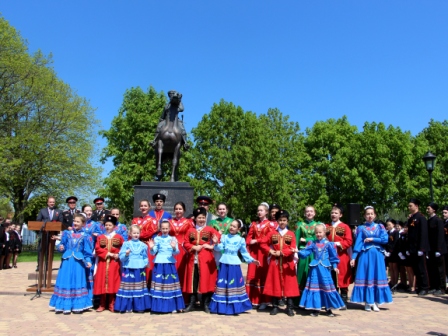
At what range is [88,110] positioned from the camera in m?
31.7

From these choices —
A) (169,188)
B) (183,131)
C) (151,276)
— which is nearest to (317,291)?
(151,276)

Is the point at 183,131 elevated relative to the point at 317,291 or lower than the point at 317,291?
elevated

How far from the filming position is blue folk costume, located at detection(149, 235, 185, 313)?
24.2 ft

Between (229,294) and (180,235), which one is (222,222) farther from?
(229,294)

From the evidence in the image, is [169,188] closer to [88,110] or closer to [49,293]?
[49,293]

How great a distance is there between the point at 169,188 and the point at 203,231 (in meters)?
4.28

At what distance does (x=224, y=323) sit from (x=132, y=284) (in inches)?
72.6

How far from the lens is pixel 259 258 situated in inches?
324

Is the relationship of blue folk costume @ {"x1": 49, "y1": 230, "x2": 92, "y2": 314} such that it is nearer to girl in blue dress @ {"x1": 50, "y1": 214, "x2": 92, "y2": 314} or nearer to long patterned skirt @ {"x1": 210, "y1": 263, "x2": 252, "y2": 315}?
girl in blue dress @ {"x1": 50, "y1": 214, "x2": 92, "y2": 314}

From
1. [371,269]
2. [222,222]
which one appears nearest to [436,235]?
[371,269]

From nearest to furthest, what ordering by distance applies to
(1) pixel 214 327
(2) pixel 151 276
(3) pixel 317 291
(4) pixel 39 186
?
(1) pixel 214 327
(3) pixel 317 291
(2) pixel 151 276
(4) pixel 39 186

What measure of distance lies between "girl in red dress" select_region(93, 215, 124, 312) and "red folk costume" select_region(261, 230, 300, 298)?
2704 millimetres

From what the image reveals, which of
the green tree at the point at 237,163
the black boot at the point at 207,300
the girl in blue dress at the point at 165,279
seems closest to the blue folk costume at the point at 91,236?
the girl in blue dress at the point at 165,279

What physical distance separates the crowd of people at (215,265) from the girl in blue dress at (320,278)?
0.06ft
